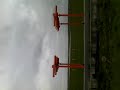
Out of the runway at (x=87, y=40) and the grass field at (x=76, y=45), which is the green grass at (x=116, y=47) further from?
the grass field at (x=76, y=45)

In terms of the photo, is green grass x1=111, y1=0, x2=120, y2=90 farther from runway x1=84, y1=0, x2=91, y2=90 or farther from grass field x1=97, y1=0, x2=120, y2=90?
runway x1=84, y1=0, x2=91, y2=90

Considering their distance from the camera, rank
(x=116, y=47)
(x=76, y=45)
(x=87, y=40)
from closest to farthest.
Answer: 1. (x=116, y=47)
2. (x=87, y=40)
3. (x=76, y=45)

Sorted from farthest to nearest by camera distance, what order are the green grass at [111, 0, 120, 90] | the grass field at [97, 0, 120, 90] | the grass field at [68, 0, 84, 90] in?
the grass field at [68, 0, 84, 90] < the grass field at [97, 0, 120, 90] < the green grass at [111, 0, 120, 90]

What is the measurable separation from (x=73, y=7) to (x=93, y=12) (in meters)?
4.19

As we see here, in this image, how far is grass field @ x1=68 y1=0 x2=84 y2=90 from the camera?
15000mm

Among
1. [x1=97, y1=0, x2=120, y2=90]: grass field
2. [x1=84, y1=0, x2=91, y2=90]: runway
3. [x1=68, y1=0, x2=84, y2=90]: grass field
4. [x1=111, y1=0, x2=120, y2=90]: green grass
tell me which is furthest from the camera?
[x1=68, y1=0, x2=84, y2=90]: grass field

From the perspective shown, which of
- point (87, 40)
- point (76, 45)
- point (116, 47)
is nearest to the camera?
point (116, 47)

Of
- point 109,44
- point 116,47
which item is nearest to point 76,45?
point 109,44

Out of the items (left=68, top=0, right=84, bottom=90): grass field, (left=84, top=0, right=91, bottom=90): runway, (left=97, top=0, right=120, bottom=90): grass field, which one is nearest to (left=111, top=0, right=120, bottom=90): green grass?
(left=97, top=0, right=120, bottom=90): grass field

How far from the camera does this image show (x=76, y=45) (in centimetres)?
1534

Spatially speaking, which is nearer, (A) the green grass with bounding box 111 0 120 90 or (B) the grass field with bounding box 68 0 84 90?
(A) the green grass with bounding box 111 0 120 90

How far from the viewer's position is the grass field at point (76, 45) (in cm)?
1500

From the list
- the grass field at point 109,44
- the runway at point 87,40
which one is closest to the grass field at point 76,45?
the runway at point 87,40

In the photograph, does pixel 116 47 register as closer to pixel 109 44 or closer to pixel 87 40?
pixel 109 44
